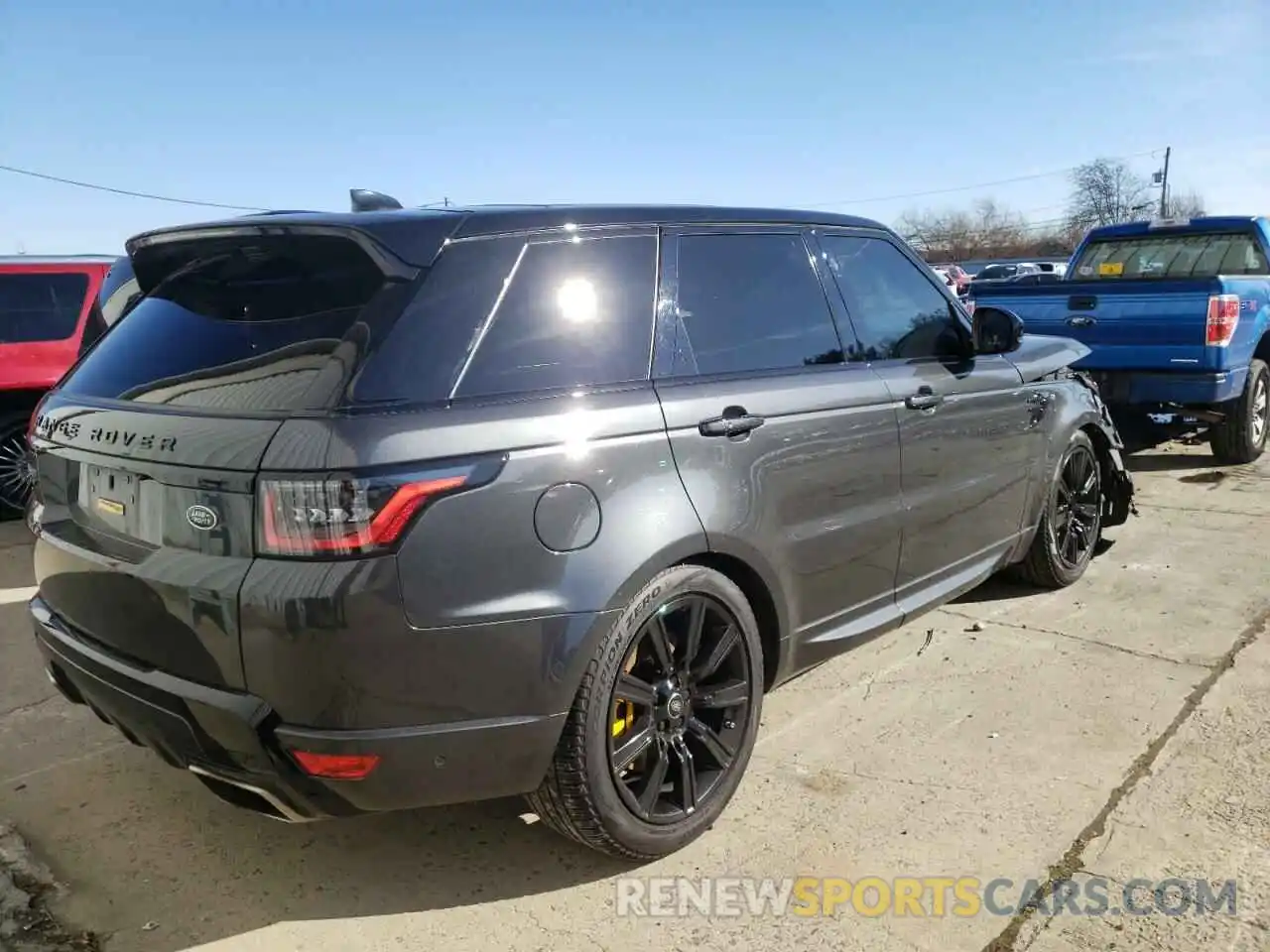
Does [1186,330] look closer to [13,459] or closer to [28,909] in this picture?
[28,909]

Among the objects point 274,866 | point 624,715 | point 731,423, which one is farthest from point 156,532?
point 731,423

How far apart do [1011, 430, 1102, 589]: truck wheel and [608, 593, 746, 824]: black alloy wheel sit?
2376mm

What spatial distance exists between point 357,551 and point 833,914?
1.53 metres

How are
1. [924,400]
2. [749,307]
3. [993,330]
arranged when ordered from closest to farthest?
[749,307] → [924,400] → [993,330]

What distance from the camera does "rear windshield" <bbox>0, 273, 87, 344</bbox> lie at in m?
7.50

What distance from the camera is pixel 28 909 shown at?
2.62 metres

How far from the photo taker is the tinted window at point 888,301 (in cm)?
364

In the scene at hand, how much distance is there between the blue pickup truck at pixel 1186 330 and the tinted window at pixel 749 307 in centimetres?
498

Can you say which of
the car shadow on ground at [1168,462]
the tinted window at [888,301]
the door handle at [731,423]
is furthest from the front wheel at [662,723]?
the car shadow on ground at [1168,462]

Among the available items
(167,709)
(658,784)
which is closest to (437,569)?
(167,709)

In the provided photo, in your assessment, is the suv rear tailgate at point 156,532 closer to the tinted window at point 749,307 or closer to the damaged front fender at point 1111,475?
the tinted window at point 749,307

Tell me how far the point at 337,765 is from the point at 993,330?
3.11m

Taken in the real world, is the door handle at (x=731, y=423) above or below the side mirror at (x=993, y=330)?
below

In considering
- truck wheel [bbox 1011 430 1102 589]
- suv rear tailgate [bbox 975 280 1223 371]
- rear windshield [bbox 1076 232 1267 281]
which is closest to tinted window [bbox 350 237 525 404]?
truck wheel [bbox 1011 430 1102 589]
